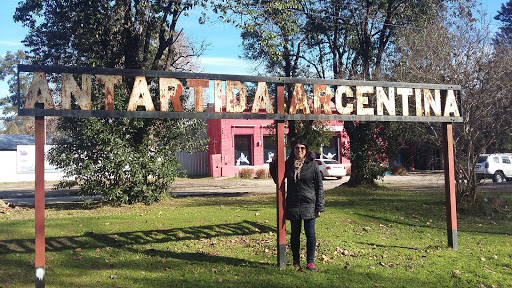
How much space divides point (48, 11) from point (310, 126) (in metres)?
10.5

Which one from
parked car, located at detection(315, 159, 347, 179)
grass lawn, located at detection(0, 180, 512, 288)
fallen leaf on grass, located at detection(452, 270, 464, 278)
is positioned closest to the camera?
grass lawn, located at detection(0, 180, 512, 288)

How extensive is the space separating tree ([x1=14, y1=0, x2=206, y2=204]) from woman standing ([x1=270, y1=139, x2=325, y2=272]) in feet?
Answer: 22.4

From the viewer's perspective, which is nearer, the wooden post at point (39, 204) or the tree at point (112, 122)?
the wooden post at point (39, 204)

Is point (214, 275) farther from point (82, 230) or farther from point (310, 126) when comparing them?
point (310, 126)

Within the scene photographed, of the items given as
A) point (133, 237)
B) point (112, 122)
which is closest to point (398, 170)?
point (112, 122)

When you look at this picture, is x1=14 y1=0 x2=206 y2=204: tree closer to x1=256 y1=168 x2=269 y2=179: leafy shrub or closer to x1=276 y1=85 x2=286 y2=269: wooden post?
x1=276 y1=85 x2=286 y2=269: wooden post

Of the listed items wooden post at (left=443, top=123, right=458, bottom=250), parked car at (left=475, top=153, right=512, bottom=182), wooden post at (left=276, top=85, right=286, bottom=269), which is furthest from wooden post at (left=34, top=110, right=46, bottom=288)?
parked car at (left=475, top=153, right=512, bottom=182)

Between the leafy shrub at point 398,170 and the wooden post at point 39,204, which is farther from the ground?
the wooden post at point 39,204

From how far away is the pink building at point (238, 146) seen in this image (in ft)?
101

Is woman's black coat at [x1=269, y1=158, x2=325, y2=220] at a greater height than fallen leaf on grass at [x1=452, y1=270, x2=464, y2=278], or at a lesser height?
greater

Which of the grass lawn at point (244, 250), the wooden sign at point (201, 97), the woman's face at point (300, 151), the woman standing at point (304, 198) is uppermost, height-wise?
the wooden sign at point (201, 97)

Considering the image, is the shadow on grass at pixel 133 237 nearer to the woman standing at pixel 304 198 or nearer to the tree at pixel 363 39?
the woman standing at pixel 304 198

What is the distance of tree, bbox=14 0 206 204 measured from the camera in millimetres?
11781

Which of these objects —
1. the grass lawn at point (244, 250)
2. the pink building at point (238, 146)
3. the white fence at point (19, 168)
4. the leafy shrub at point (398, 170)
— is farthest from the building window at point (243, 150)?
the grass lawn at point (244, 250)
